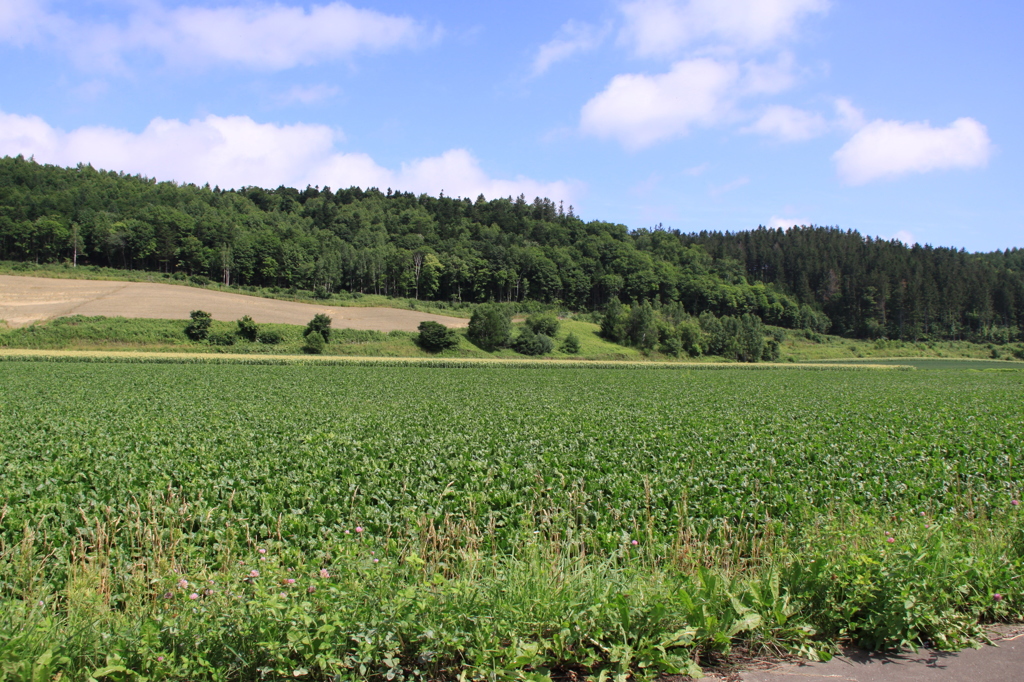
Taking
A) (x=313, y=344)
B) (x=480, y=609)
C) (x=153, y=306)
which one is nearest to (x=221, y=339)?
(x=313, y=344)

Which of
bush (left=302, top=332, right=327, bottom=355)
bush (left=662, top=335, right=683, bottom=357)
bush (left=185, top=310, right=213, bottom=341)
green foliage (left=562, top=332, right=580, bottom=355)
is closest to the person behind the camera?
bush (left=185, top=310, right=213, bottom=341)

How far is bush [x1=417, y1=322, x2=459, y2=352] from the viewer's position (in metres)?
70.1

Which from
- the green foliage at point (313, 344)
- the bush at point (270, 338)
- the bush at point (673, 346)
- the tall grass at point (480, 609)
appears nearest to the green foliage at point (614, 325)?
the bush at point (673, 346)

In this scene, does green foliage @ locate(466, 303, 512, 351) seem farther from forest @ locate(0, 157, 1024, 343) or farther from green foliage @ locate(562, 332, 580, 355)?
forest @ locate(0, 157, 1024, 343)

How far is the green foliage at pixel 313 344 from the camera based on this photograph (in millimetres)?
62062

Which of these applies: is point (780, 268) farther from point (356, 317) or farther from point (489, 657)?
point (489, 657)

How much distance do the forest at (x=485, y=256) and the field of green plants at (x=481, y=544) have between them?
92475mm

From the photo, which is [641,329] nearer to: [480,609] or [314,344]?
[314,344]

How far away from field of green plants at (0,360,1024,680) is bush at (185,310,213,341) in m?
47.8

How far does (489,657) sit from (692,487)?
651 cm

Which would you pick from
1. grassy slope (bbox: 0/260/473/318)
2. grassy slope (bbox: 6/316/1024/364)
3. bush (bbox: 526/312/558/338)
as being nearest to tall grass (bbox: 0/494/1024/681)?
grassy slope (bbox: 6/316/1024/364)

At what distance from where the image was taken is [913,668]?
465 centimetres

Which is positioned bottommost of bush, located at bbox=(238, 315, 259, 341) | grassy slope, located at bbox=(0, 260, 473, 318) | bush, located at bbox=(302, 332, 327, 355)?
bush, located at bbox=(302, 332, 327, 355)

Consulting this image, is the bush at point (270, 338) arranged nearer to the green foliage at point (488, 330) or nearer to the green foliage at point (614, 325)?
the green foliage at point (488, 330)
